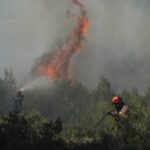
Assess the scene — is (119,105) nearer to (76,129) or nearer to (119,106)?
(119,106)

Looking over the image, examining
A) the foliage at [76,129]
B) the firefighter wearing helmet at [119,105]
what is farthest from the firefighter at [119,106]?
the foliage at [76,129]

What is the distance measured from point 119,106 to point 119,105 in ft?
0.29

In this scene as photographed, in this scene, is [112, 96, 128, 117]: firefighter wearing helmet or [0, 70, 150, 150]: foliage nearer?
[0, 70, 150, 150]: foliage

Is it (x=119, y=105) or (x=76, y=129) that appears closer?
(x=119, y=105)

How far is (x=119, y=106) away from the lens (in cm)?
2522

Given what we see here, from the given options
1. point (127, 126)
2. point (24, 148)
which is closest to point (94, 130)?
point (127, 126)

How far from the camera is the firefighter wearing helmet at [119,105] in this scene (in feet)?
81.9

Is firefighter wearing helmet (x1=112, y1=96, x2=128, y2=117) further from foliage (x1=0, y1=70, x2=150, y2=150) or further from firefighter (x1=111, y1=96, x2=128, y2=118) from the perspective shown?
foliage (x1=0, y1=70, x2=150, y2=150)

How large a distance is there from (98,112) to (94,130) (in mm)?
10211

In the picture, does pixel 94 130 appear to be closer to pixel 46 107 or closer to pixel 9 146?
pixel 9 146

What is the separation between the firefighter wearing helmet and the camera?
24953 mm

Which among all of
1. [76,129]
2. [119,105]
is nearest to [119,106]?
[119,105]

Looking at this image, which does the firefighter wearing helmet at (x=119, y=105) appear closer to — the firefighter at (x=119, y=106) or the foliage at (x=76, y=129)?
the firefighter at (x=119, y=106)

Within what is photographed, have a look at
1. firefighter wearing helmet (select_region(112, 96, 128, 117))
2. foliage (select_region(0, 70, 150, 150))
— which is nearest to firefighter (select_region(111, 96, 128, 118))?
firefighter wearing helmet (select_region(112, 96, 128, 117))
